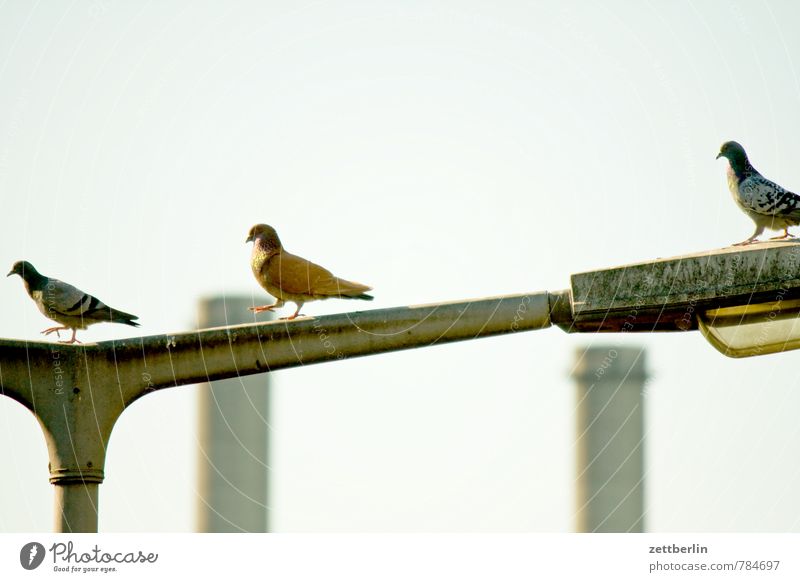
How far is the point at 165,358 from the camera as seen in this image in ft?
29.3

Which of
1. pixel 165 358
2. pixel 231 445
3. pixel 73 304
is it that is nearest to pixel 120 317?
pixel 73 304

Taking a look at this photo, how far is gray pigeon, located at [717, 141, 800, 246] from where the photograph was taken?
13656 mm

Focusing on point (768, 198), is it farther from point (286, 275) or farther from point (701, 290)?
point (701, 290)

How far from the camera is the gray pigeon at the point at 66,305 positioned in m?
13.0

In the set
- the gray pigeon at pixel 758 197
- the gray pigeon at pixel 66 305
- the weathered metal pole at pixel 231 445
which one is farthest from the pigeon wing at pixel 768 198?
the weathered metal pole at pixel 231 445

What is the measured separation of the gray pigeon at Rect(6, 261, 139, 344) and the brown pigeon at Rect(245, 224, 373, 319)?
112 centimetres

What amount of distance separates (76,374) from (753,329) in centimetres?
379

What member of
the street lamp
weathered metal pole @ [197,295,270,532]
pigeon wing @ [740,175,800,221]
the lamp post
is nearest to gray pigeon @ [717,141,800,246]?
pigeon wing @ [740,175,800,221]

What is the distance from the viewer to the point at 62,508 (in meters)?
8.85

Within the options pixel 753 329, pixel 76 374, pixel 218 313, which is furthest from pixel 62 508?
pixel 218 313

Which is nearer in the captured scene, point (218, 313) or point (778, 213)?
point (778, 213)

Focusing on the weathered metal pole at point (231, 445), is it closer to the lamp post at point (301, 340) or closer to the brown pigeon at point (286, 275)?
the brown pigeon at point (286, 275)

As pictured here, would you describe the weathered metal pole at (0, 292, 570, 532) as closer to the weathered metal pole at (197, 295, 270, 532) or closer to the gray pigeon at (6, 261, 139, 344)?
the gray pigeon at (6, 261, 139, 344)

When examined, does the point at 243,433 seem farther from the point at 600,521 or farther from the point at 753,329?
the point at 753,329
